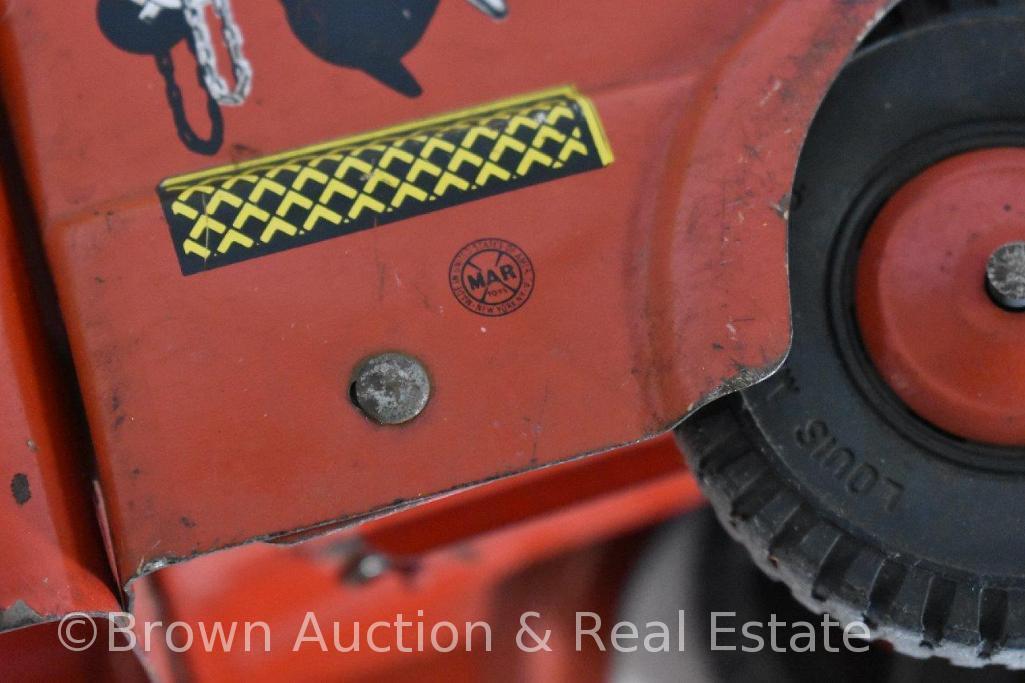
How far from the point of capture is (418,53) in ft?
3.49

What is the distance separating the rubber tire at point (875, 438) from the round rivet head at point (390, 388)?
0.32 meters

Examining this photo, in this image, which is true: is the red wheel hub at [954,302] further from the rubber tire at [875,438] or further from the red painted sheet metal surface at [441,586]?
the red painted sheet metal surface at [441,586]

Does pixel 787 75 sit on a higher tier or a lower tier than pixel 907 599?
higher

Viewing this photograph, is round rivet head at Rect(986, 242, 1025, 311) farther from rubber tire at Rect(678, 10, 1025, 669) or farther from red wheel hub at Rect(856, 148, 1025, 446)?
rubber tire at Rect(678, 10, 1025, 669)

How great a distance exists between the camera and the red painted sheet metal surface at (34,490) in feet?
3.25

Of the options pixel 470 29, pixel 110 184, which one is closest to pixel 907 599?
pixel 470 29

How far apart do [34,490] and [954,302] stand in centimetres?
91

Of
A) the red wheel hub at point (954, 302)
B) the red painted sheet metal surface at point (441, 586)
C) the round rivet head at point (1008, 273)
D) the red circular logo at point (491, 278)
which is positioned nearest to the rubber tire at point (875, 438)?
the red wheel hub at point (954, 302)

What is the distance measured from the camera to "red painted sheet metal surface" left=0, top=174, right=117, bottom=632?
990 mm

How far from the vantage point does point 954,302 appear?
1031mm

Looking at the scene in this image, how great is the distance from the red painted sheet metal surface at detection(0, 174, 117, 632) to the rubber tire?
2.10 ft

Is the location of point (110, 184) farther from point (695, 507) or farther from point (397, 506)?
point (695, 507)

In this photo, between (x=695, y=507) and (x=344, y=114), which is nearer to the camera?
(x=344, y=114)

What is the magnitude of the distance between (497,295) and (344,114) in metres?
0.24
